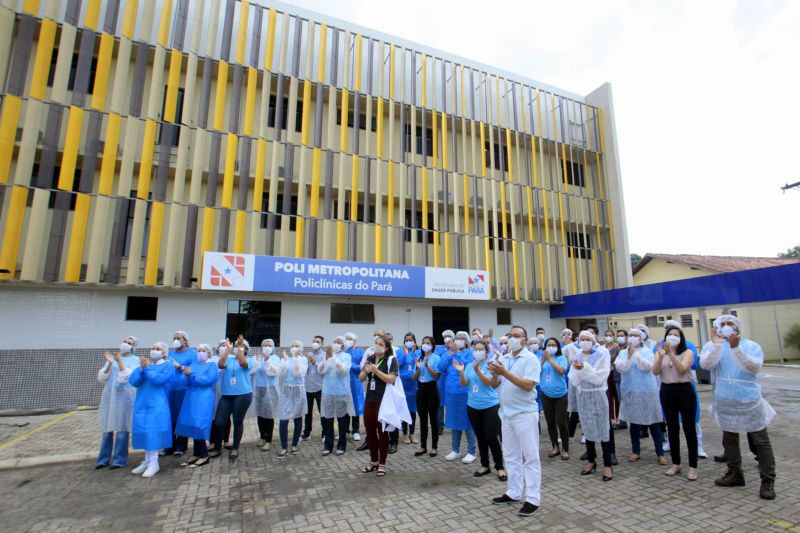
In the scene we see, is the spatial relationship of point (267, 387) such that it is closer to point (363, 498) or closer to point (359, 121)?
point (363, 498)

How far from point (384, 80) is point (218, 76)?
633cm

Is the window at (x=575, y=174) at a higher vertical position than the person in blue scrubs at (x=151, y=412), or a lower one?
higher

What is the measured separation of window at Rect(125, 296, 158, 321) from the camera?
12.3 meters

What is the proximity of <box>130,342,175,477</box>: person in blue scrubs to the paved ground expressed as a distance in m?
0.33

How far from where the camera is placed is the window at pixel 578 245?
19.2m

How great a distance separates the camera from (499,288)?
1683 cm

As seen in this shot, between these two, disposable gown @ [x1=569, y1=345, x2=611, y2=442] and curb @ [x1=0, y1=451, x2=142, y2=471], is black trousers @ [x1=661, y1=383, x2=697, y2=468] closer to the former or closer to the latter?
disposable gown @ [x1=569, y1=345, x2=611, y2=442]

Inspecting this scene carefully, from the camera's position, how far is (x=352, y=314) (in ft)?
48.4

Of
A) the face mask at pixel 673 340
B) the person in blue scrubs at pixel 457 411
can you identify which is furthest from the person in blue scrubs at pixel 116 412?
the face mask at pixel 673 340

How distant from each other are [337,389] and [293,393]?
0.76 metres

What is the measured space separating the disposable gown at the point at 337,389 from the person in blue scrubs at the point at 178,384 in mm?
2159

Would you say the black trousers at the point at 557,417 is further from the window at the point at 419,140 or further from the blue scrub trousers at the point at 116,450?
the window at the point at 419,140

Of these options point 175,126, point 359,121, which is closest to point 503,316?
point 359,121

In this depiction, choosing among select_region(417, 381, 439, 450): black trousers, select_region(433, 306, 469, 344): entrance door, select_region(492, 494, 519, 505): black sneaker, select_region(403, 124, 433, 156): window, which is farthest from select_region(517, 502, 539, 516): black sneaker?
select_region(403, 124, 433, 156): window
